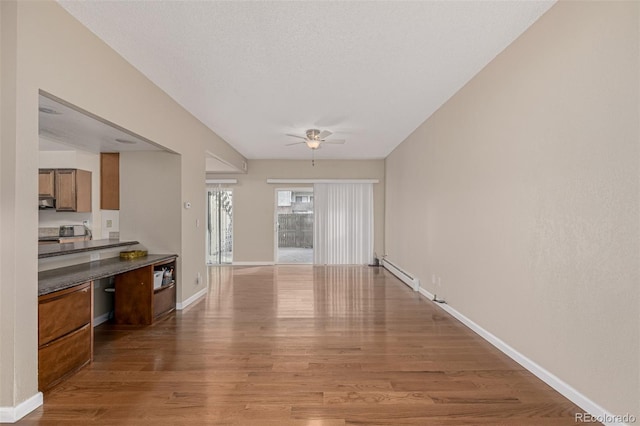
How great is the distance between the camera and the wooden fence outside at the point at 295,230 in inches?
321

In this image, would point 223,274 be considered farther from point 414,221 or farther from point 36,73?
point 36,73

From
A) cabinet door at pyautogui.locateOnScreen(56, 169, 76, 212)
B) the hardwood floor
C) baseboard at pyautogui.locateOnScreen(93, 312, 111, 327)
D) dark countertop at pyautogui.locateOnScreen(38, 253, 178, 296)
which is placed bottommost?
the hardwood floor

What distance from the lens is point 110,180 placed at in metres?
4.18

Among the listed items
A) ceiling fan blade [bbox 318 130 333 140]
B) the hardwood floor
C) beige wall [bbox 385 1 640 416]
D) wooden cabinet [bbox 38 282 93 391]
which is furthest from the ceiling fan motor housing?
wooden cabinet [bbox 38 282 93 391]

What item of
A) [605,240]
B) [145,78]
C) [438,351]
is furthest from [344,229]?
[605,240]

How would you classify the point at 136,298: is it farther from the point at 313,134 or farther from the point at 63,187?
the point at 63,187

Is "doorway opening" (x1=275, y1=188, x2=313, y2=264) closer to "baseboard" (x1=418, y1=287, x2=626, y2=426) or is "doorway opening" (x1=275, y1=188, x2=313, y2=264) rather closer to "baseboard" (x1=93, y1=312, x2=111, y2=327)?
"baseboard" (x1=93, y1=312, x2=111, y2=327)

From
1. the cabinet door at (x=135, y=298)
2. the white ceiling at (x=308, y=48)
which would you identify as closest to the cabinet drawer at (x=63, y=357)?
the cabinet door at (x=135, y=298)

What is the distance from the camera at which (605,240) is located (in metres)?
1.81

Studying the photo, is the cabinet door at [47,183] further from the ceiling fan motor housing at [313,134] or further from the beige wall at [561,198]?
the beige wall at [561,198]

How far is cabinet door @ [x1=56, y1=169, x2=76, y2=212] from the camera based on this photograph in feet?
18.8

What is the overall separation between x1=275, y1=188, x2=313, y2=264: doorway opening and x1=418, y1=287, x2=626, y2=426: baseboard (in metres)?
5.18

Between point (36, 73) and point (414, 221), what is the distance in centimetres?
493

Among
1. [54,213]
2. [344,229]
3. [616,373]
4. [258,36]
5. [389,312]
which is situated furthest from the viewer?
[344,229]
